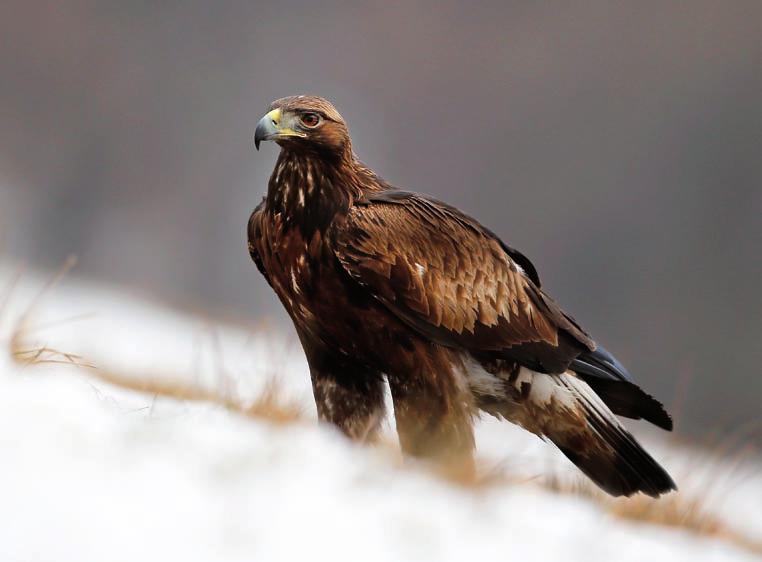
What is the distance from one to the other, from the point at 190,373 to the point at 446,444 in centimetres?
119

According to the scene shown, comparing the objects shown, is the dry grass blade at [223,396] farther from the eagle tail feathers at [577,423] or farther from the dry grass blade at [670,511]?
the dry grass blade at [670,511]

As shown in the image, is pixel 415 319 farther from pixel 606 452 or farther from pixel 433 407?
pixel 606 452

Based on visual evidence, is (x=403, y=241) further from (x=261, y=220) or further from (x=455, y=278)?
(x=261, y=220)

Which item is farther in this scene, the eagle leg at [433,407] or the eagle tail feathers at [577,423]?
the eagle tail feathers at [577,423]

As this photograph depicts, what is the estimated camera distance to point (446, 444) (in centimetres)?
430

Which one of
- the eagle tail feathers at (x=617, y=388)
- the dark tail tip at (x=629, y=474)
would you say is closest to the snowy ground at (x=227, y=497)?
the dark tail tip at (x=629, y=474)

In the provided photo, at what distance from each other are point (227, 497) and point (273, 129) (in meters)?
1.99

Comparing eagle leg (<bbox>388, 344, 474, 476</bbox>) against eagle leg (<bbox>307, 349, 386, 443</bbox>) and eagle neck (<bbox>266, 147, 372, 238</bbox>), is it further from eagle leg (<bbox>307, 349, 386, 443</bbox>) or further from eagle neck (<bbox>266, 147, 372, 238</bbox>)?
eagle neck (<bbox>266, 147, 372, 238</bbox>)

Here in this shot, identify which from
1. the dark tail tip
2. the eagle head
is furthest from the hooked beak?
the dark tail tip

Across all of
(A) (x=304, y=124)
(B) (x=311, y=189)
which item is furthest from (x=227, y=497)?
(A) (x=304, y=124)

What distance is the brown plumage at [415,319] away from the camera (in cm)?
421

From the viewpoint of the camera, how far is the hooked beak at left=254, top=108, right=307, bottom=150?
4172 mm

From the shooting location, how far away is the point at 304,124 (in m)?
4.29

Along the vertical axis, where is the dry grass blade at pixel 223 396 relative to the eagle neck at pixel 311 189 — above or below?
below
